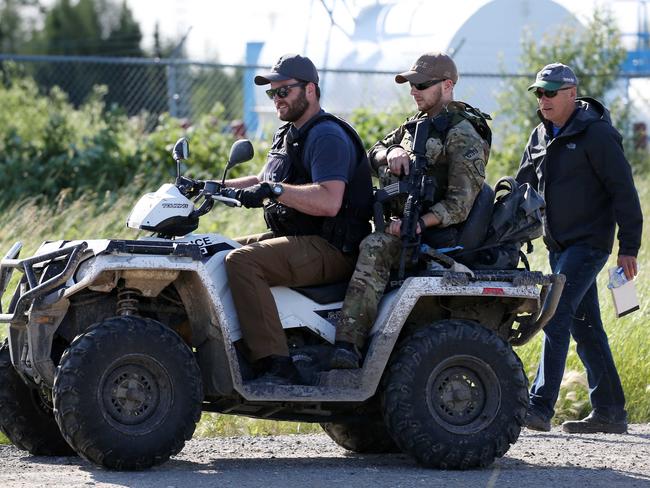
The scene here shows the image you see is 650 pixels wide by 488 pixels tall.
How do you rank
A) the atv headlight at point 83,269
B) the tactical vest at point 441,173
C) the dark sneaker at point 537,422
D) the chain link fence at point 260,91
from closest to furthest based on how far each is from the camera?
the atv headlight at point 83,269 → the tactical vest at point 441,173 → the dark sneaker at point 537,422 → the chain link fence at point 260,91

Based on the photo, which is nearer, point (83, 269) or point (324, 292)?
point (83, 269)

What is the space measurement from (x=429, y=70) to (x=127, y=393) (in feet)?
7.21

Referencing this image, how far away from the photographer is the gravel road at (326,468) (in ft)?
20.4

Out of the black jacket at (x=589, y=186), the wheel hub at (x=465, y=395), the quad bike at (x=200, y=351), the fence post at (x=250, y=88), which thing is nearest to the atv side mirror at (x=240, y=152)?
the quad bike at (x=200, y=351)

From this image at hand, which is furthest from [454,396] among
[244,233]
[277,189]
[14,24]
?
[14,24]

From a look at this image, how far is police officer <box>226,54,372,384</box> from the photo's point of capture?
6461 millimetres

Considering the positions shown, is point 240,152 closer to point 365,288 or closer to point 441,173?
point 365,288

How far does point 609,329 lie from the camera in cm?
980

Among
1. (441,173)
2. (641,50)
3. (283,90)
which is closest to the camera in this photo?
(283,90)

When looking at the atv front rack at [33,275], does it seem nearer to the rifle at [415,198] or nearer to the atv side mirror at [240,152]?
the atv side mirror at [240,152]

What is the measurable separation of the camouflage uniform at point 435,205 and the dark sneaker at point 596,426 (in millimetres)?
2020

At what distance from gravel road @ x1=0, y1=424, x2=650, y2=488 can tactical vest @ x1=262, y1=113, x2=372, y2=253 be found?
1.11 m

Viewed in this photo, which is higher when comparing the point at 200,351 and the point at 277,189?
the point at 277,189

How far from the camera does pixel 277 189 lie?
6.41 metres
